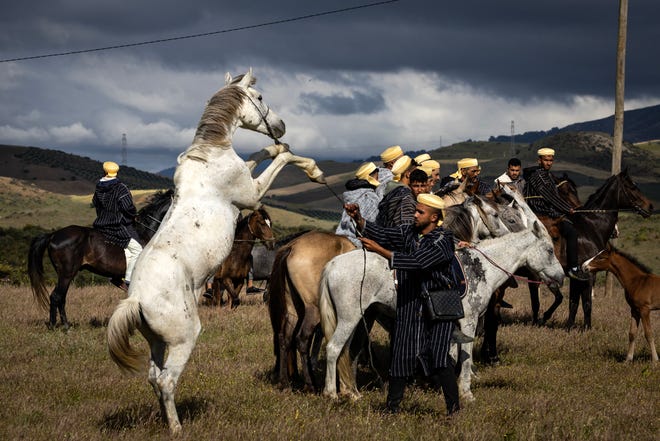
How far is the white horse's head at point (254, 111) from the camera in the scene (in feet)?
23.3

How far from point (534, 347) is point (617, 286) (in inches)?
508

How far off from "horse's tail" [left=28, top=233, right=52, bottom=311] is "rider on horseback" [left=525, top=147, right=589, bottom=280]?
9.41 m

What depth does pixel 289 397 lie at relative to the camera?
26.5 ft

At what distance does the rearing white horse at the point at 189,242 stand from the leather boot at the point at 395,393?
203 centimetres

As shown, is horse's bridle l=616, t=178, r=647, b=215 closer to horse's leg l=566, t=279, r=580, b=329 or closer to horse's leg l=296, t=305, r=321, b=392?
horse's leg l=566, t=279, r=580, b=329

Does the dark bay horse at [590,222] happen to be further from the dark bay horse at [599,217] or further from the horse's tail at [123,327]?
the horse's tail at [123,327]

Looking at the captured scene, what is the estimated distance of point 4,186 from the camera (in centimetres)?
7756

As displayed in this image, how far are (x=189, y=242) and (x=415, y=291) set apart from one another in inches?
Result: 87.4

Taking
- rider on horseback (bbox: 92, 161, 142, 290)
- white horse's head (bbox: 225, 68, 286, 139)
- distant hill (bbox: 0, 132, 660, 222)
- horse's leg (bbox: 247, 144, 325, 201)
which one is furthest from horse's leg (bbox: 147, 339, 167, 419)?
distant hill (bbox: 0, 132, 660, 222)

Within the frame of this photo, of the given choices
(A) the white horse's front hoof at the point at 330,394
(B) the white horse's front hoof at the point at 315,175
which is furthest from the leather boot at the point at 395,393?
(B) the white horse's front hoof at the point at 315,175

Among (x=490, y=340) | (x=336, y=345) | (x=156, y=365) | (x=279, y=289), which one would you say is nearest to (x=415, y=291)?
(x=336, y=345)

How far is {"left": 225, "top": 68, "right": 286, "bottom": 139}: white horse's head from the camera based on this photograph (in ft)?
23.3

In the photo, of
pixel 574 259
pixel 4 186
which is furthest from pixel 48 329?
→ pixel 4 186

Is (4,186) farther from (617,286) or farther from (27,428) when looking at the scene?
(27,428)
